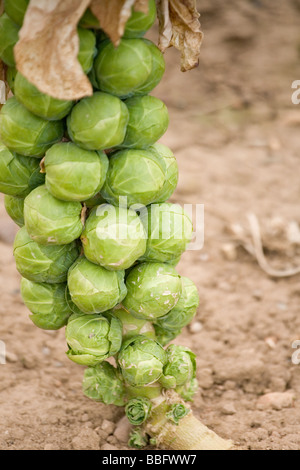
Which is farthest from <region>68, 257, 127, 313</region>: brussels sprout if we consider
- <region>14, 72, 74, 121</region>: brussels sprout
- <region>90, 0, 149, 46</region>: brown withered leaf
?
<region>90, 0, 149, 46</region>: brown withered leaf

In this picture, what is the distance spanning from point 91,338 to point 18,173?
0.59 metres

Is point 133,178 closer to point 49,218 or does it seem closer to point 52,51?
point 49,218

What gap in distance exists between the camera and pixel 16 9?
1.63 meters

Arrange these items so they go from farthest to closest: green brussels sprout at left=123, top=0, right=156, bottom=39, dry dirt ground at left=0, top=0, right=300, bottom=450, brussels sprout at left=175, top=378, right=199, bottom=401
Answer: dry dirt ground at left=0, top=0, right=300, bottom=450
brussels sprout at left=175, top=378, right=199, bottom=401
green brussels sprout at left=123, top=0, right=156, bottom=39

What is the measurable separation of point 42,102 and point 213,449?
4.54ft

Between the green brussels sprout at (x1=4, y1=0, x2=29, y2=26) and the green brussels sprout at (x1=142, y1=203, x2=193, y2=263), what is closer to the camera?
the green brussels sprout at (x1=4, y1=0, x2=29, y2=26)

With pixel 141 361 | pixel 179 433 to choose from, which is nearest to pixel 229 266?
pixel 179 433

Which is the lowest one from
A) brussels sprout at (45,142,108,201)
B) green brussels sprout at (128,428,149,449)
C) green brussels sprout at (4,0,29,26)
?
green brussels sprout at (128,428,149,449)

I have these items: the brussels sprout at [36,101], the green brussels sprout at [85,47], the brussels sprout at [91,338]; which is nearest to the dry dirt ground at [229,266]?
the brussels sprout at [91,338]

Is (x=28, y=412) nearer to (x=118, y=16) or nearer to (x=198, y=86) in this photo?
(x=118, y=16)

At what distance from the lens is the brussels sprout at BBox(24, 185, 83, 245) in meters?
1.75

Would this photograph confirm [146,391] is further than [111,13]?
Yes

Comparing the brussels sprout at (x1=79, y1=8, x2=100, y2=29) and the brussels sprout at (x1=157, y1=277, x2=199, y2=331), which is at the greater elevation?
the brussels sprout at (x1=79, y1=8, x2=100, y2=29)

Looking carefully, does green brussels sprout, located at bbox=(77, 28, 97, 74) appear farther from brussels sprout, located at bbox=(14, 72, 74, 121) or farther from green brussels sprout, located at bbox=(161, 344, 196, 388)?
green brussels sprout, located at bbox=(161, 344, 196, 388)
